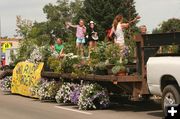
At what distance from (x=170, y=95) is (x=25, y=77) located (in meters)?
8.70

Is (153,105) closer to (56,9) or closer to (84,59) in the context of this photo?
(84,59)

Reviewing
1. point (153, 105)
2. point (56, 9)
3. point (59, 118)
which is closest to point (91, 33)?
point (153, 105)

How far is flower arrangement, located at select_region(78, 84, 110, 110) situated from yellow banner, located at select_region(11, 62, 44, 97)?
3869mm

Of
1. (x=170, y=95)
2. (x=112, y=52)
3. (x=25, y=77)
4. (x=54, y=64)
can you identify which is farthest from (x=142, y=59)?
(x=25, y=77)

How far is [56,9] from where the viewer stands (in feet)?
337

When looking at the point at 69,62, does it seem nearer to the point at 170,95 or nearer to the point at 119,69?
the point at 119,69

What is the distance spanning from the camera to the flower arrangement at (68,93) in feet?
47.6

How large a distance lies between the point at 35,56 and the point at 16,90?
2184 mm

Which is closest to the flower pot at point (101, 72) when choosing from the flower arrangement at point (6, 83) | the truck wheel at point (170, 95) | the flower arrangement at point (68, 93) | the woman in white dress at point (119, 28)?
the flower arrangement at point (68, 93)

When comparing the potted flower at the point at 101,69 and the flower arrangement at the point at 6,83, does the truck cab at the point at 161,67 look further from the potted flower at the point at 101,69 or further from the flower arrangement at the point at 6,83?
the flower arrangement at the point at 6,83

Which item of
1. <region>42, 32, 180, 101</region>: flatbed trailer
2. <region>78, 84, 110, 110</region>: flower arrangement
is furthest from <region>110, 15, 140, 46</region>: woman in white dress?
<region>42, 32, 180, 101</region>: flatbed trailer

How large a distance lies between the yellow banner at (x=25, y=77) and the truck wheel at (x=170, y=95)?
7215 mm

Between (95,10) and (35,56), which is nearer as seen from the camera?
(35,56)

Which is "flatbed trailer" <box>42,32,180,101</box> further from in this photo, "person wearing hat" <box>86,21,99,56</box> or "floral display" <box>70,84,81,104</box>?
"person wearing hat" <box>86,21,99,56</box>
